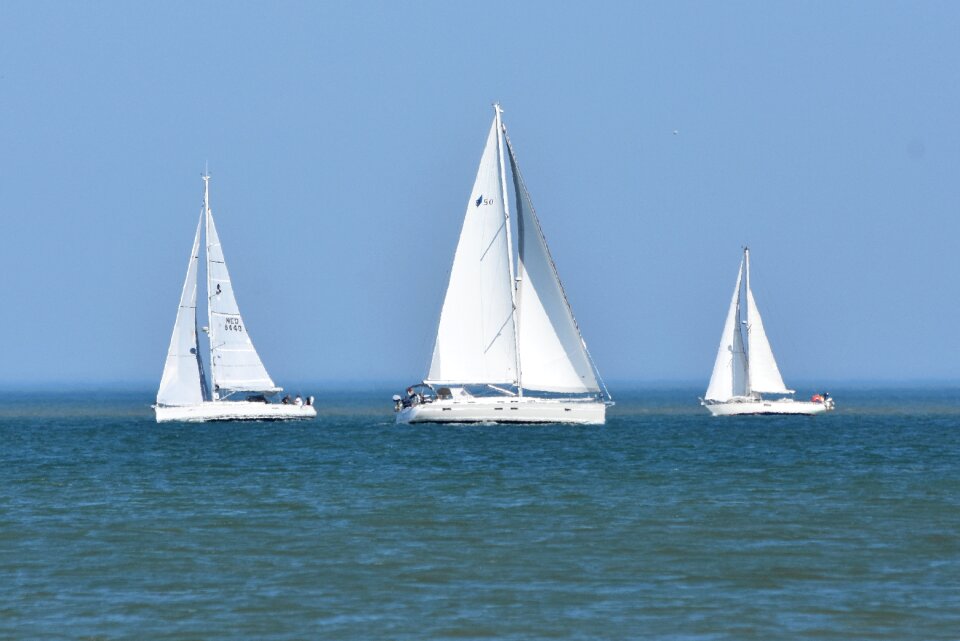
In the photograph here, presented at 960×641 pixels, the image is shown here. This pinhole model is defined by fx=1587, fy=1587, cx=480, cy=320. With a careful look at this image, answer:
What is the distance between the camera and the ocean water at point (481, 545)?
74.7 ft

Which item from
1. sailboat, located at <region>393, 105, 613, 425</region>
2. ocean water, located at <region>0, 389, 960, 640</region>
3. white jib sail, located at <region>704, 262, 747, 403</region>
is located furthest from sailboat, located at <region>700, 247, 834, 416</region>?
ocean water, located at <region>0, 389, 960, 640</region>

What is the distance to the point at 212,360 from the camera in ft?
272

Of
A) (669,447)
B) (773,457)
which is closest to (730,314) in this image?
(669,447)

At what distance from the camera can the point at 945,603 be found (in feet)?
77.6

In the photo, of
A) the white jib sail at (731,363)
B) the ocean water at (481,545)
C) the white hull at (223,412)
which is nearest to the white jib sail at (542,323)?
the ocean water at (481,545)

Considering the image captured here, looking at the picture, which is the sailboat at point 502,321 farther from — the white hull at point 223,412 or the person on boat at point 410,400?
the white hull at point 223,412

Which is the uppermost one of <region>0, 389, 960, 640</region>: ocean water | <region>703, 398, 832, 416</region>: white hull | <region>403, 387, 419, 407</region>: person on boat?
<region>703, 398, 832, 416</region>: white hull

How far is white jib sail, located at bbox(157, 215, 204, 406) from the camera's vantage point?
81312 mm

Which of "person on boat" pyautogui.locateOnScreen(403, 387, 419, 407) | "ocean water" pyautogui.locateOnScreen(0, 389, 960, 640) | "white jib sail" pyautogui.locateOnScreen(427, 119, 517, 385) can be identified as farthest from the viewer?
"person on boat" pyautogui.locateOnScreen(403, 387, 419, 407)

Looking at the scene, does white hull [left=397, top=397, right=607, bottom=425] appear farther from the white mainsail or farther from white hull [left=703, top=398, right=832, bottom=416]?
white hull [left=703, top=398, right=832, bottom=416]

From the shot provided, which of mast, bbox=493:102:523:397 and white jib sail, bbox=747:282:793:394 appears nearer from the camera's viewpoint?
mast, bbox=493:102:523:397

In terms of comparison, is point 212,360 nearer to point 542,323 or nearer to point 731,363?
point 542,323

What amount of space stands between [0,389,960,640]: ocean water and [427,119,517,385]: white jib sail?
1267cm

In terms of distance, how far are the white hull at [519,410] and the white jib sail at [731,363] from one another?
25.8 m
